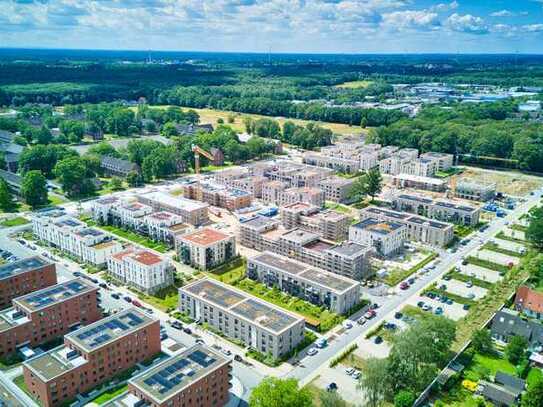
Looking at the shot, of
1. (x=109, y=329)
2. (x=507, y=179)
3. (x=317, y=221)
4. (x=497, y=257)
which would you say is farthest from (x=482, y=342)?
(x=507, y=179)

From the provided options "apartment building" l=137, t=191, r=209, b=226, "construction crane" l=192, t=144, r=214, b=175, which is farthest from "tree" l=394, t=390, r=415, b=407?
"construction crane" l=192, t=144, r=214, b=175

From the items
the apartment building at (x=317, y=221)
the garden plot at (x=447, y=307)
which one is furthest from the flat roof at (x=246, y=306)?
the apartment building at (x=317, y=221)

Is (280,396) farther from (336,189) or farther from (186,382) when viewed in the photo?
(336,189)

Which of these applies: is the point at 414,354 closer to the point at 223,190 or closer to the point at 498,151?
the point at 223,190

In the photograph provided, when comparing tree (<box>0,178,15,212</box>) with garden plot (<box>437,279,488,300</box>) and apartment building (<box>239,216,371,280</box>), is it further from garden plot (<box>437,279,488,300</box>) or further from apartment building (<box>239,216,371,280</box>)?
garden plot (<box>437,279,488,300</box>)

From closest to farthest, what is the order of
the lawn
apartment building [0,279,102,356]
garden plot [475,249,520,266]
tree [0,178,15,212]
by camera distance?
apartment building [0,279,102,356]
garden plot [475,249,520,266]
the lawn
tree [0,178,15,212]

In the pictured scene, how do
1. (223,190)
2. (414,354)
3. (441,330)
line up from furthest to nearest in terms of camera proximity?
1. (223,190)
2. (441,330)
3. (414,354)

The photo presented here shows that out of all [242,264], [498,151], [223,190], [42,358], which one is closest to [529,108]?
[498,151]
